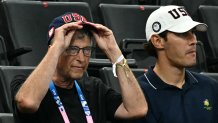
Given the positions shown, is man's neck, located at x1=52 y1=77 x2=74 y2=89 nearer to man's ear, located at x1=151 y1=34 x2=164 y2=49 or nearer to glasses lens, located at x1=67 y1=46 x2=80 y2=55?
glasses lens, located at x1=67 y1=46 x2=80 y2=55

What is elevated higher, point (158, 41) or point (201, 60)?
point (158, 41)

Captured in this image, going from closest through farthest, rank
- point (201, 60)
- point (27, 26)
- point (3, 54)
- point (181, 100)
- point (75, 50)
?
1. point (75, 50)
2. point (181, 100)
3. point (3, 54)
4. point (27, 26)
5. point (201, 60)

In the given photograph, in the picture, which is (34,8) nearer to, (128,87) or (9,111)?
(9,111)

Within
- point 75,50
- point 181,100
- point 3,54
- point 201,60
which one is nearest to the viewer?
point 75,50

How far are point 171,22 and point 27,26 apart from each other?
4.14 feet

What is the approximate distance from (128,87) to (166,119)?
19 centimetres

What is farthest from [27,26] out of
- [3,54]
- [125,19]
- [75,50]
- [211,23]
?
[75,50]

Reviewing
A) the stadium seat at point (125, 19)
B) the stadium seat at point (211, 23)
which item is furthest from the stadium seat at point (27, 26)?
the stadium seat at point (211, 23)

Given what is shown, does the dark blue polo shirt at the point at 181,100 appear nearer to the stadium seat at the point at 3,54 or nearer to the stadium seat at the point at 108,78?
the stadium seat at the point at 108,78

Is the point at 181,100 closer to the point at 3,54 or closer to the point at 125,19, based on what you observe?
the point at 3,54

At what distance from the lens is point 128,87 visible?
2.43m

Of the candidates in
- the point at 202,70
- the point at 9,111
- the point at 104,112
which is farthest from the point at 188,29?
the point at 202,70

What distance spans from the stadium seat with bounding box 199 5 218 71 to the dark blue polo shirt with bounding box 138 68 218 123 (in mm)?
1527

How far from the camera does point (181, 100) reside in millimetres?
2566
